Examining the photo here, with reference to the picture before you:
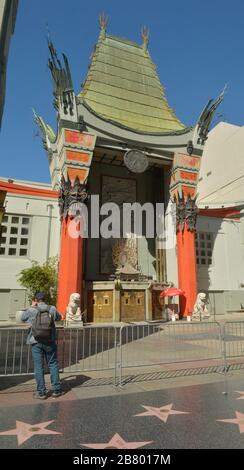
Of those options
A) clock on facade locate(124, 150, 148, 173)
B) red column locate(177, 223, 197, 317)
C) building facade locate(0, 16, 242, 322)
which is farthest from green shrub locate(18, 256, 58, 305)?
clock on facade locate(124, 150, 148, 173)

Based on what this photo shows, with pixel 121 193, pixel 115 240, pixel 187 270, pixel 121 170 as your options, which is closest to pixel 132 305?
pixel 187 270

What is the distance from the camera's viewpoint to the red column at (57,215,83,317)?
21.2 metres

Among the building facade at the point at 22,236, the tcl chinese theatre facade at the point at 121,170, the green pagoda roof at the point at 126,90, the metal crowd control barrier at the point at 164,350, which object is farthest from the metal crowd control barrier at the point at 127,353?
the green pagoda roof at the point at 126,90

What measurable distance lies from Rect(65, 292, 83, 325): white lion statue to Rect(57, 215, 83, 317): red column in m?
0.90

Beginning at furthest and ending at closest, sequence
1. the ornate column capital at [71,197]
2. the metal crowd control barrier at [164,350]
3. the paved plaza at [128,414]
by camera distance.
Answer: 1. the ornate column capital at [71,197]
2. the metal crowd control barrier at [164,350]
3. the paved plaza at [128,414]

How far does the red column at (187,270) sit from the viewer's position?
24656 millimetres

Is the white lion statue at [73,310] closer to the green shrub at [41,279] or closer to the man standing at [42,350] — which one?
the green shrub at [41,279]

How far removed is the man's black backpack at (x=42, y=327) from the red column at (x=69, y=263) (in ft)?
50.4

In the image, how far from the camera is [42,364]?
5.90m

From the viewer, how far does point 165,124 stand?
28.9m

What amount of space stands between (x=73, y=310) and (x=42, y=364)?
14.6 meters

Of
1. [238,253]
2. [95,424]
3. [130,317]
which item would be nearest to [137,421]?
[95,424]

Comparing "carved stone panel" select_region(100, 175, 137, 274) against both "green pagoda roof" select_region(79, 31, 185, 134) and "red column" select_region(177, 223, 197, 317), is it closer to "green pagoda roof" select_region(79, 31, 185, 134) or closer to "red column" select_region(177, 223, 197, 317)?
"red column" select_region(177, 223, 197, 317)
